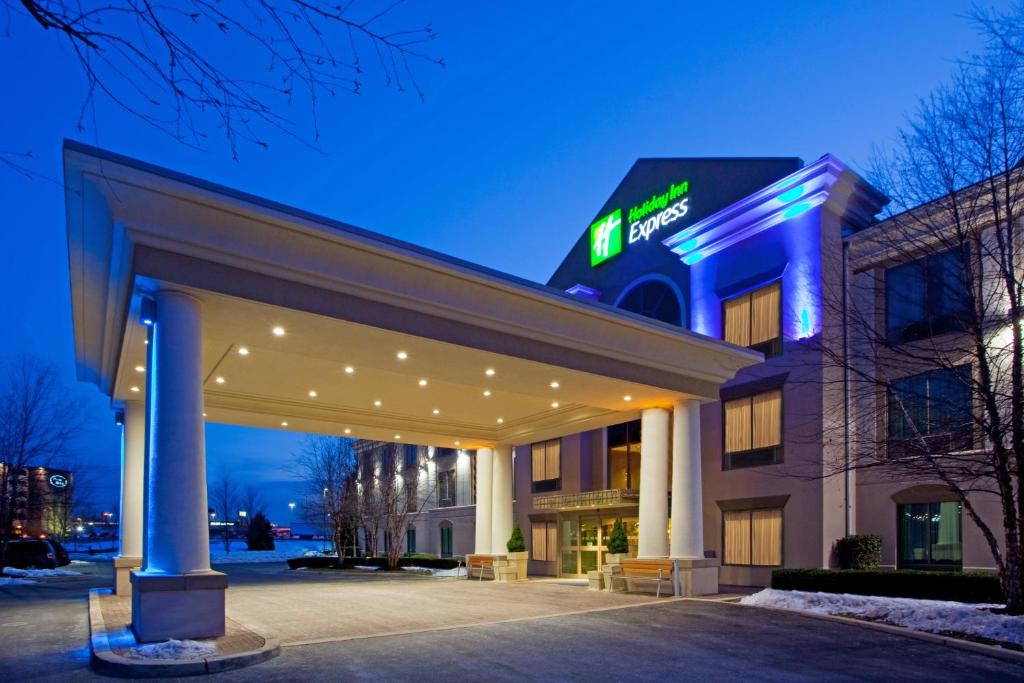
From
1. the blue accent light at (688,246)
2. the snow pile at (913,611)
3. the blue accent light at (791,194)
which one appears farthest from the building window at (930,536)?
the blue accent light at (688,246)

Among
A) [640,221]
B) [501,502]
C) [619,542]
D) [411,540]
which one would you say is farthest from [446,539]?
[640,221]

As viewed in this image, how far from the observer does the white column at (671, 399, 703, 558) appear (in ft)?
64.7

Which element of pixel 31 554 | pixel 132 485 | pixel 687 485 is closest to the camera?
pixel 132 485

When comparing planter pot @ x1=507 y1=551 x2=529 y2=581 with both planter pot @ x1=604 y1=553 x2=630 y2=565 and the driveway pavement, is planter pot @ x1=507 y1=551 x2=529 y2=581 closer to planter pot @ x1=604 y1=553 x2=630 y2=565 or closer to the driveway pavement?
planter pot @ x1=604 y1=553 x2=630 y2=565

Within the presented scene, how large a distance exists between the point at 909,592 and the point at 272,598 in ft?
46.7

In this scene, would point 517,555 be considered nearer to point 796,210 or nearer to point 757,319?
point 757,319

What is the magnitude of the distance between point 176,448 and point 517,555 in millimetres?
17185

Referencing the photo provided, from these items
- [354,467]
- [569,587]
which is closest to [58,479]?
[354,467]

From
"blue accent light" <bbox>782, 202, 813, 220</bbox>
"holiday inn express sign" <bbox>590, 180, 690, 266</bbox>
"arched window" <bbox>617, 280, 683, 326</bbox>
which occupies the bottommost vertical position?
"arched window" <bbox>617, 280, 683, 326</bbox>

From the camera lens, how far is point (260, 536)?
57.2m

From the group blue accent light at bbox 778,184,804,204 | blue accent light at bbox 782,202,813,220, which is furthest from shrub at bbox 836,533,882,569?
blue accent light at bbox 778,184,804,204

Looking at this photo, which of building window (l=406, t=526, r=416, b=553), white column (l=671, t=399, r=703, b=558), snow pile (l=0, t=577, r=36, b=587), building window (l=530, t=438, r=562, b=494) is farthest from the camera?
building window (l=406, t=526, r=416, b=553)

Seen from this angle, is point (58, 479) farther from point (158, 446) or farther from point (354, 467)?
point (158, 446)

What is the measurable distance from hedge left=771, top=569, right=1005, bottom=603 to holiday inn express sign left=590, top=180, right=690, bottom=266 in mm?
13471
